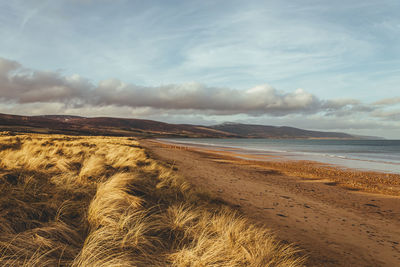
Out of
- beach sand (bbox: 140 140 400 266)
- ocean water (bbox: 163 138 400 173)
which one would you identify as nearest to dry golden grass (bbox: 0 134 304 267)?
beach sand (bbox: 140 140 400 266)

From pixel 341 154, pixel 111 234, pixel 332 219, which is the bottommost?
pixel 341 154

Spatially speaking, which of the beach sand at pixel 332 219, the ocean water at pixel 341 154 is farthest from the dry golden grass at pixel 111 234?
the ocean water at pixel 341 154

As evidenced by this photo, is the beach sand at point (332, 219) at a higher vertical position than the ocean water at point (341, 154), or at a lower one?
higher

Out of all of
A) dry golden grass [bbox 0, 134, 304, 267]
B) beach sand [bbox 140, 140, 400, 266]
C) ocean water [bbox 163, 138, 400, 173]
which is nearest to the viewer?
dry golden grass [bbox 0, 134, 304, 267]

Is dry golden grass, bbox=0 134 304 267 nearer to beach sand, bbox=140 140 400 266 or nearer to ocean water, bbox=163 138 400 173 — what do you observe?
beach sand, bbox=140 140 400 266

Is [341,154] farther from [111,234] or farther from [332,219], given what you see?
[111,234]

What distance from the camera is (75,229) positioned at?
3.30 metres

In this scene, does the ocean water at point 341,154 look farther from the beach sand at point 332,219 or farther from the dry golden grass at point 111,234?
the dry golden grass at point 111,234

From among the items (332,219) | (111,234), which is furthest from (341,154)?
(111,234)

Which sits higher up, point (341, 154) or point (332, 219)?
point (332, 219)

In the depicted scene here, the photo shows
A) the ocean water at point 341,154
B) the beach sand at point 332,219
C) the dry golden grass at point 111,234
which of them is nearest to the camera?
the dry golden grass at point 111,234

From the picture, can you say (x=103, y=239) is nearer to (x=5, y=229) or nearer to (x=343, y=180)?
(x=5, y=229)

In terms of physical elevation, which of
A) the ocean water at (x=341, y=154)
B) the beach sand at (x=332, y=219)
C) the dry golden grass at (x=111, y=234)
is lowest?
the ocean water at (x=341, y=154)

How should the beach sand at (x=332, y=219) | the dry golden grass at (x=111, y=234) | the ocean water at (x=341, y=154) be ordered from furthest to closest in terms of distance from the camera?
1. the ocean water at (x=341, y=154)
2. the beach sand at (x=332, y=219)
3. the dry golden grass at (x=111, y=234)
